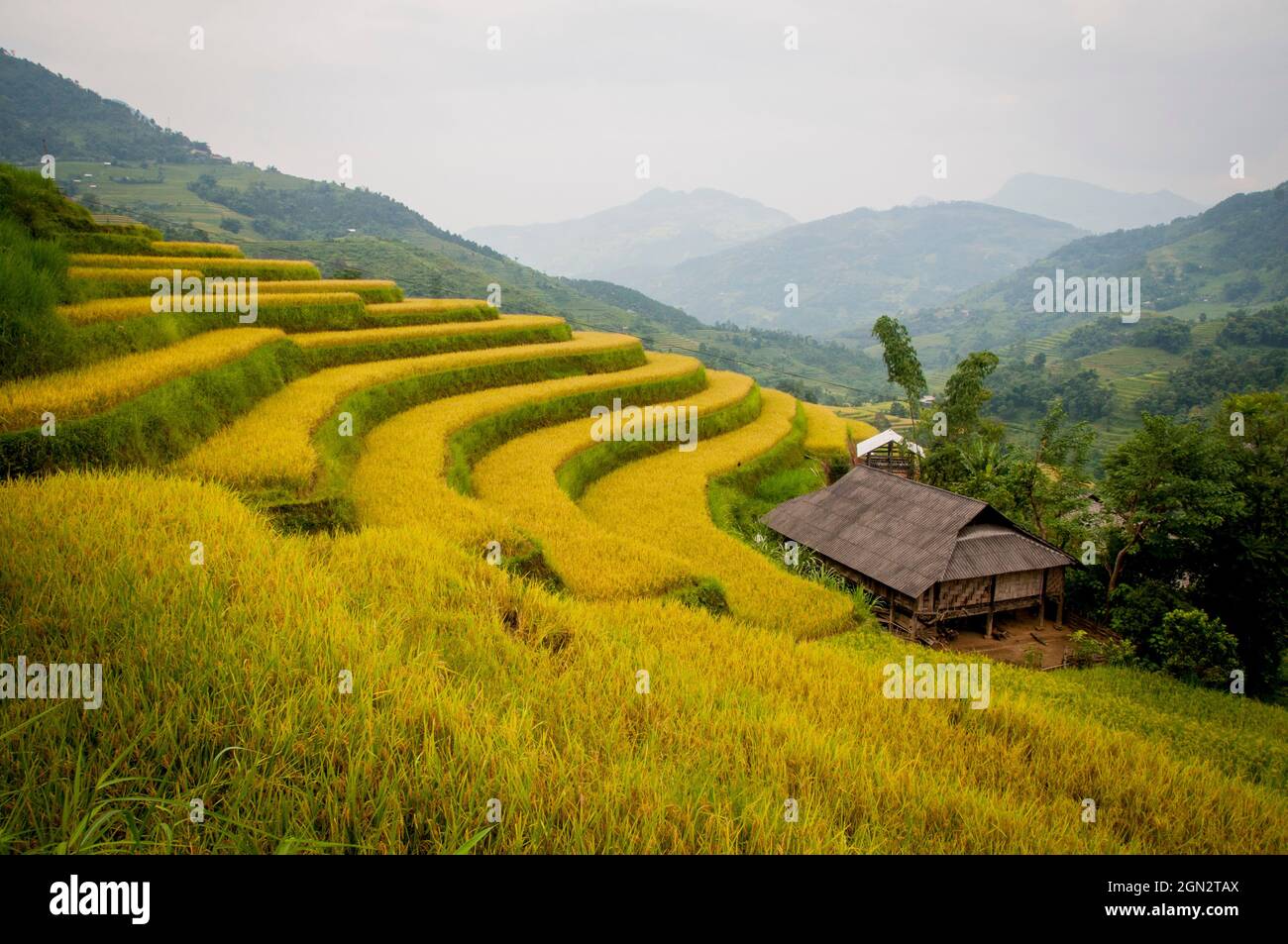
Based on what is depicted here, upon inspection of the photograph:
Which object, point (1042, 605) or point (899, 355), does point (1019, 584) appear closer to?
point (1042, 605)

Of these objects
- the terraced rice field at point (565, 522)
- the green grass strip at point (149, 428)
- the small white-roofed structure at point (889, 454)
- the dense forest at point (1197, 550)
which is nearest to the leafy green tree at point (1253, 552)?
the dense forest at point (1197, 550)

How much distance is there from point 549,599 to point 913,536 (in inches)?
422

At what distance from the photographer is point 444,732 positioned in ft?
8.87

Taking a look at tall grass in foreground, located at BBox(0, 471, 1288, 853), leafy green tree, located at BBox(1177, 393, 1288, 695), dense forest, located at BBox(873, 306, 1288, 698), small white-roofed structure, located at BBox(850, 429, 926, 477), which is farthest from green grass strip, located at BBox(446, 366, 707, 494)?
leafy green tree, located at BBox(1177, 393, 1288, 695)

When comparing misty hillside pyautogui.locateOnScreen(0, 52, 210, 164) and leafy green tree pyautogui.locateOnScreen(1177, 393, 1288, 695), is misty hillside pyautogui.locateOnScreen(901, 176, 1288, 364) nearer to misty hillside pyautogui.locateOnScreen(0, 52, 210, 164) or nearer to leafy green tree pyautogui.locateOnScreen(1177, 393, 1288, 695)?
leafy green tree pyautogui.locateOnScreen(1177, 393, 1288, 695)

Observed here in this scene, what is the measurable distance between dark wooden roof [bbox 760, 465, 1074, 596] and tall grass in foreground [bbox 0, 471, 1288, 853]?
27.4ft

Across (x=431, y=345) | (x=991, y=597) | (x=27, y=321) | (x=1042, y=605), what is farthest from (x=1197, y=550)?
(x=27, y=321)

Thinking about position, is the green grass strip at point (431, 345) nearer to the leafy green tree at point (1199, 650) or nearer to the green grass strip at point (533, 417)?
the green grass strip at point (533, 417)

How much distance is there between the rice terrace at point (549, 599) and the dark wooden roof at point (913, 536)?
0.09 m

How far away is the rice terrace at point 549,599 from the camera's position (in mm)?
2408

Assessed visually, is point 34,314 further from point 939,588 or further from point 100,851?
point 939,588

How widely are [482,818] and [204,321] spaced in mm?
13978

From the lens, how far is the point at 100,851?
5.97ft
